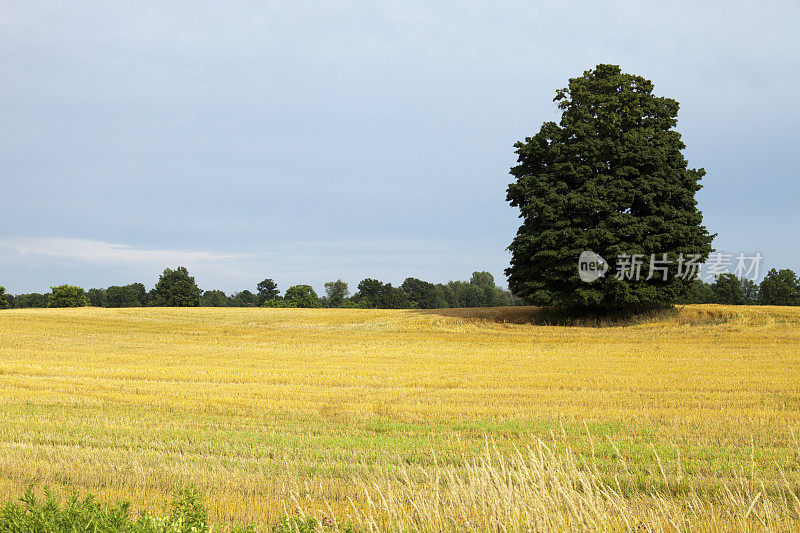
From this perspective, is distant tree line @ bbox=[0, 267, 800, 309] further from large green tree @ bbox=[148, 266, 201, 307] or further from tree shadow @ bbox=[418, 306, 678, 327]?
tree shadow @ bbox=[418, 306, 678, 327]

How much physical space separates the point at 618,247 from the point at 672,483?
2419cm

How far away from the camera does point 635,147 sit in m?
31.3

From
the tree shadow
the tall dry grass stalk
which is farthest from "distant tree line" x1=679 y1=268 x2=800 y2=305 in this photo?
the tall dry grass stalk

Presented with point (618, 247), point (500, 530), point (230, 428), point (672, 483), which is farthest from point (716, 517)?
point (618, 247)

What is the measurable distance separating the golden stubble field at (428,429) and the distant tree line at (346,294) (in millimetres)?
42517

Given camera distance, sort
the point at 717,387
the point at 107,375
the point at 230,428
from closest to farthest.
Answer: the point at 230,428 < the point at 717,387 < the point at 107,375

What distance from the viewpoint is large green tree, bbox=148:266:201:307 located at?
7836cm

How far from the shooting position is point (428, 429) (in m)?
9.74

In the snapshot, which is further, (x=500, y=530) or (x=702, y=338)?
(x=702, y=338)

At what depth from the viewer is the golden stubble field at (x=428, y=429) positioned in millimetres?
5641

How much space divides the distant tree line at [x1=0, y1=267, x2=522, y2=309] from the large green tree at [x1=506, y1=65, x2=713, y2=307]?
56.6m

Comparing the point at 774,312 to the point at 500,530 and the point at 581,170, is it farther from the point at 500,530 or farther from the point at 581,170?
the point at 500,530

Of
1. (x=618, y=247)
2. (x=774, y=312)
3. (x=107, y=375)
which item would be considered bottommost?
(x=107, y=375)

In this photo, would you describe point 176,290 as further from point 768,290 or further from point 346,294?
point 768,290
